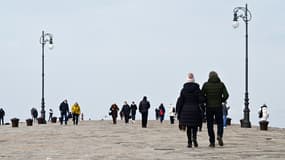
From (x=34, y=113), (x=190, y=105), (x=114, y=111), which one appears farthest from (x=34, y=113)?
(x=190, y=105)

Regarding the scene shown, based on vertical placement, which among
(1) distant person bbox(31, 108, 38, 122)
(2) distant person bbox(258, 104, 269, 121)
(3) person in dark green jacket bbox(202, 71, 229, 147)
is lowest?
(1) distant person bbox(31, 108, 38, 122)

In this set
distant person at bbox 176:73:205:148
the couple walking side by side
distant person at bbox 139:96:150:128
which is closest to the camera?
distant person at bbox 176:73:205:148

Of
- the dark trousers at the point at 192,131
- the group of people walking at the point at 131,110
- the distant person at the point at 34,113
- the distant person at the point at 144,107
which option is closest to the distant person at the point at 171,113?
the group of people walking at the point at 131,110

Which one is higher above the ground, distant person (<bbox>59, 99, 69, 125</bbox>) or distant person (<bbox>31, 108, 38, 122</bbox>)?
distant person (<bbox>59, 99, 69, 125</bbox>)

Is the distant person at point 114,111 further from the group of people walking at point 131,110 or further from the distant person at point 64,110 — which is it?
the distant person at point 64,110

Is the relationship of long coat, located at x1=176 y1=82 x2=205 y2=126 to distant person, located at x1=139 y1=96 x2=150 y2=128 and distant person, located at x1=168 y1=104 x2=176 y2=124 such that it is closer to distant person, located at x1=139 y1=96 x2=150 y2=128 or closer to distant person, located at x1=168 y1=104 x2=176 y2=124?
distant person, located at x1=139 y1=96 x2=150 y2=128

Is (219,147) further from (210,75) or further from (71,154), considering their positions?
(71,154)

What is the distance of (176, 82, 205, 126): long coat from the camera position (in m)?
16.4

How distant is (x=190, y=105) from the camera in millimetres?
16547

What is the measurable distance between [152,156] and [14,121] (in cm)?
2912

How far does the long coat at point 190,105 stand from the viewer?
53.8 ft

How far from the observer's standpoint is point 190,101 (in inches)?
653

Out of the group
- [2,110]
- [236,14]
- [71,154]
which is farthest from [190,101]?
[2,110]

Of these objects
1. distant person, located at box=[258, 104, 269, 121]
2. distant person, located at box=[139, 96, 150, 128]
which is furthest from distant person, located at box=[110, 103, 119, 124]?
distant person, located at box=[258, 104, 269, 121]
